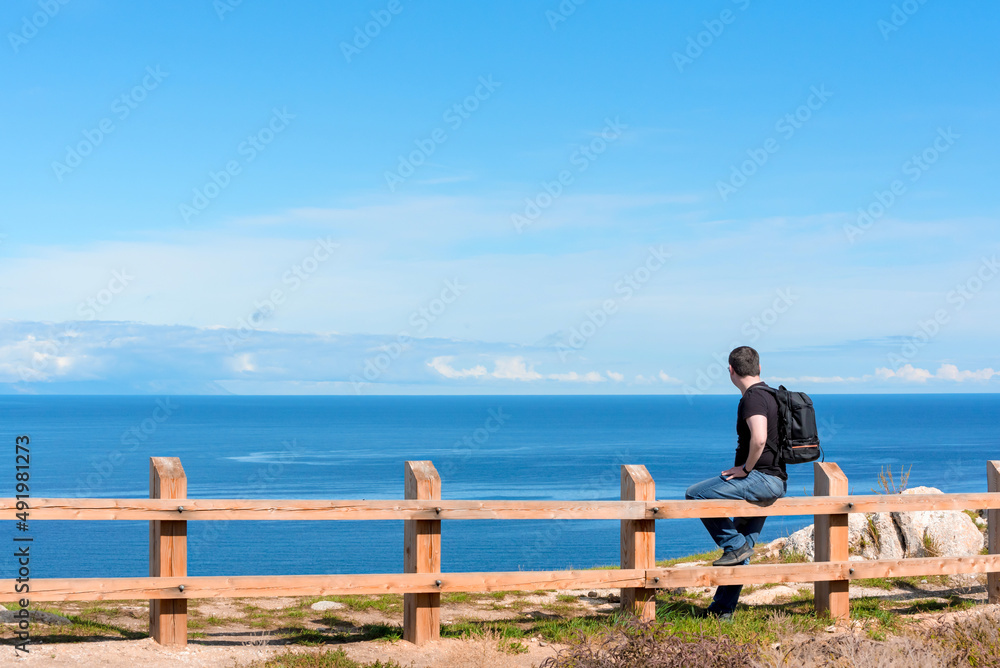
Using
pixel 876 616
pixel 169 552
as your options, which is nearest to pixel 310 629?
pixel 169 552

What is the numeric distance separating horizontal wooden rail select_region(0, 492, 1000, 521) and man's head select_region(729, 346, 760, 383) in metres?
1.08

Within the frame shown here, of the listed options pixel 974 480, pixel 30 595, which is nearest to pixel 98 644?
pixel 30 595

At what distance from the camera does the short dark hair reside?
743 centimetres

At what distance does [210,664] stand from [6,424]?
20751 centimetres

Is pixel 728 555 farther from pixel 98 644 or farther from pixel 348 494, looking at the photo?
pixel 348 494

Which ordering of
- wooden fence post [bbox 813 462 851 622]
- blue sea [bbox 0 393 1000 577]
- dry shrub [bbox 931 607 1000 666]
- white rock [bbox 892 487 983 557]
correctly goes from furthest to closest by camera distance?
blue sea [bbox 0 393 1000 577] < white rock [bbox 892 487 983 557] < wooden fence post [bbox 813 462 851 622] < dry shrub [bbox 931 607 1000 666]

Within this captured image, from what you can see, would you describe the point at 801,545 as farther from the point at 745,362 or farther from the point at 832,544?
the point at 745,362

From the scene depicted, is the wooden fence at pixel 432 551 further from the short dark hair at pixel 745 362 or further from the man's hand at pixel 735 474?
the short dark hair at pixel 745 362

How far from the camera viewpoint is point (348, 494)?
6212 cm

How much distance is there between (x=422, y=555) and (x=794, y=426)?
10.6 ft

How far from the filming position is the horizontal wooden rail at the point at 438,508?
658cm

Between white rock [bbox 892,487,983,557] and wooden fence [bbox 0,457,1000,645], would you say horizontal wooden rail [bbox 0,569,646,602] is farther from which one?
white rock [bbox 892,487,983,557]

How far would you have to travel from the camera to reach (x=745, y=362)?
744 cm

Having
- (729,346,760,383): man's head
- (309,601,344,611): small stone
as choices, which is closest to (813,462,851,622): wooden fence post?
(729,346,760,383): man's head
